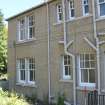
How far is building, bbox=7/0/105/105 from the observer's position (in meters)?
20.1

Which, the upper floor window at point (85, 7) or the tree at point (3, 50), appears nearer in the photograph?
the upper floor window at point (85, 7)

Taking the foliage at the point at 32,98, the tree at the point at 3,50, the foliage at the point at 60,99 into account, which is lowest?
the foliage at the point at 32,98

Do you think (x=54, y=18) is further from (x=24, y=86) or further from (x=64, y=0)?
(x=24, y=86)

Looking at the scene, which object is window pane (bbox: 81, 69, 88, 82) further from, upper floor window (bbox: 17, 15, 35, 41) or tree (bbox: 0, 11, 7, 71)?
tree (bbox: 0, 11, 7, 71)

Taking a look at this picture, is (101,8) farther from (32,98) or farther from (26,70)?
(26,70)

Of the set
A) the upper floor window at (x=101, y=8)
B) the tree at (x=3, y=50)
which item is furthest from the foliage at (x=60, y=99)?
the tree at (x=3, y=50)

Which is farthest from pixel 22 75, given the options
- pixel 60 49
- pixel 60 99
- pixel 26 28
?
pixel 60 99

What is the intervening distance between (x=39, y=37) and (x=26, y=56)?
2632mm

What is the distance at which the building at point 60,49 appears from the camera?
65.9ft

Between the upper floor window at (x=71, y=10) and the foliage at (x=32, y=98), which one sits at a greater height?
the upper floor window at (x=71, y=10)

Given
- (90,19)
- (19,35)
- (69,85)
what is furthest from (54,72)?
(19,35)

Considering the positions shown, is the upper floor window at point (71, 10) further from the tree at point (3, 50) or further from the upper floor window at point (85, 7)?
the tree at point (3, 50)

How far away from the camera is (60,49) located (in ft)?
76.8

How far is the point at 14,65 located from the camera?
30734 millimetres
